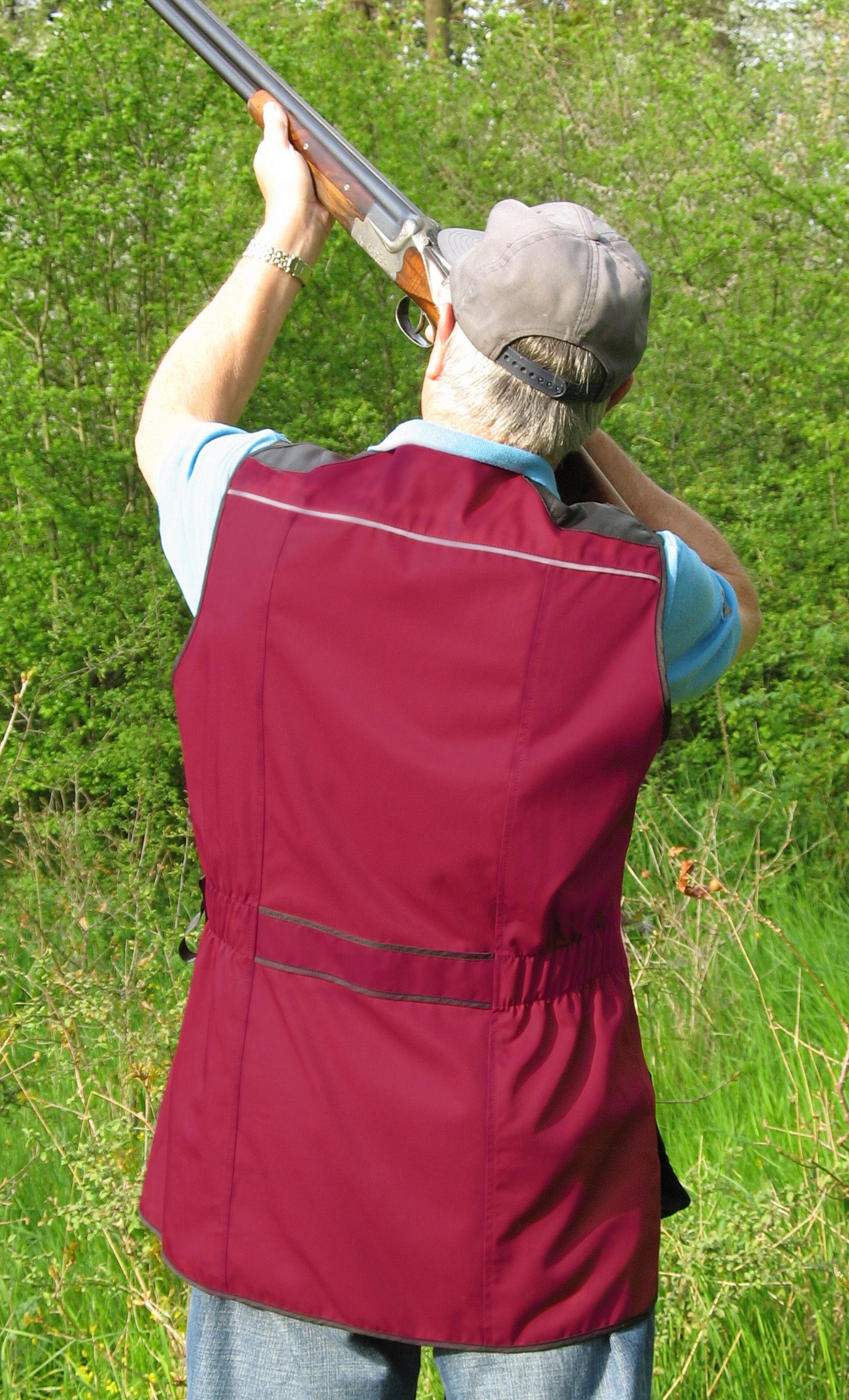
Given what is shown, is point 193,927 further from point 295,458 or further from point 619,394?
point 619,394

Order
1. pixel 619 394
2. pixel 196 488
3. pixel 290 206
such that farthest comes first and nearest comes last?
1. pixel 290 206
2. pixel 619 394
3. pixel 196 488

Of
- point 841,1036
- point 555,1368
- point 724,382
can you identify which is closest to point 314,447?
point 555,1368

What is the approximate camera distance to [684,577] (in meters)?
1.45

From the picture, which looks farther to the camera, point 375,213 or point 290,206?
point 375,213

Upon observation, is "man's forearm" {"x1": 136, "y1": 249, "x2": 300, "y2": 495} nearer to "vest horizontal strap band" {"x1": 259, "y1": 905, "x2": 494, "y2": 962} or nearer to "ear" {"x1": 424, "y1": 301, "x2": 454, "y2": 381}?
"ear" {"x1": 424, "y1": 301, "x2": 454, "y2": 381}

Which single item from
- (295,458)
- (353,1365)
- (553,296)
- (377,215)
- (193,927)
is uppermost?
(377,215)

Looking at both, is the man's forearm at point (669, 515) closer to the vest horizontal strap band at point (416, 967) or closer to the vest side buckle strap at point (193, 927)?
the vest horizontal strap band at point (416, 967)

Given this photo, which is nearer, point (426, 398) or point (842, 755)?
point (426, 398)

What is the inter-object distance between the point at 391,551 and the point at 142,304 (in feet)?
18.3

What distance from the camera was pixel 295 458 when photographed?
1.43 meters

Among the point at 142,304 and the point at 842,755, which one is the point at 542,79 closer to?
the point at 142,304

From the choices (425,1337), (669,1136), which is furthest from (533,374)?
(669,1136)

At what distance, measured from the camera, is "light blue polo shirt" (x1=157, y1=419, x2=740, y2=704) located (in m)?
1.44

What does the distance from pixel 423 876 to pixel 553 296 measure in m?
0.64
